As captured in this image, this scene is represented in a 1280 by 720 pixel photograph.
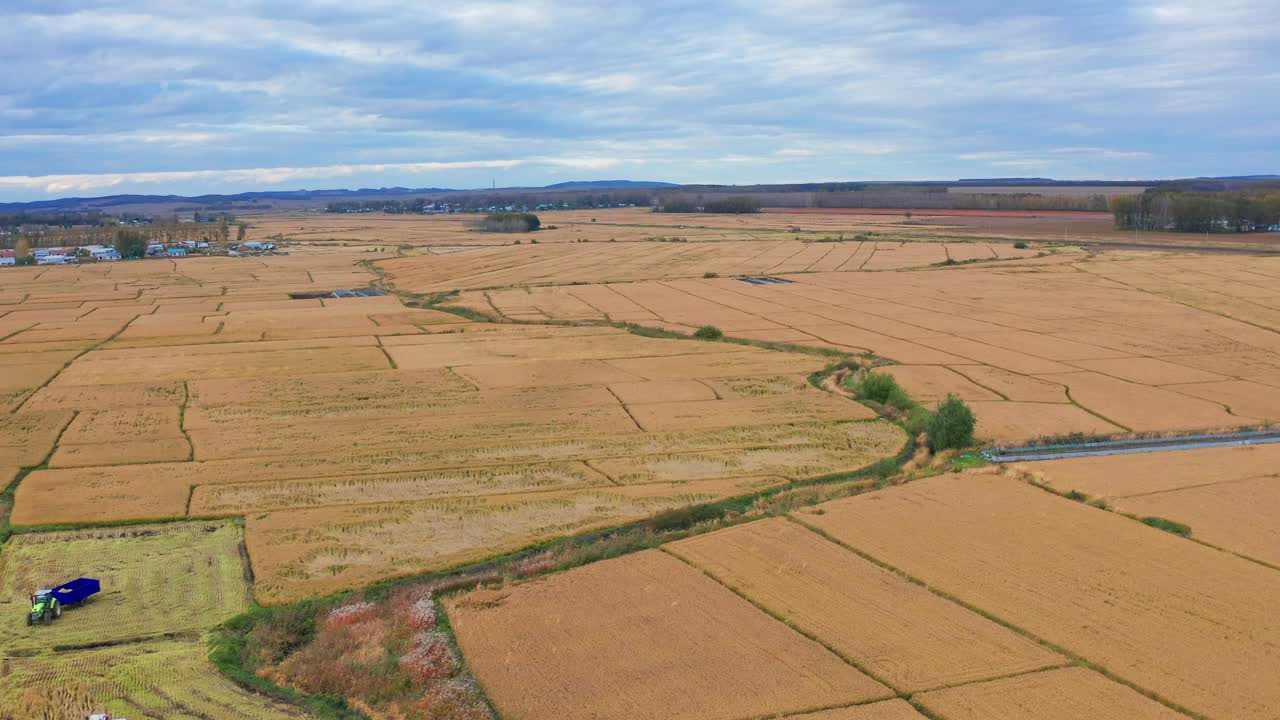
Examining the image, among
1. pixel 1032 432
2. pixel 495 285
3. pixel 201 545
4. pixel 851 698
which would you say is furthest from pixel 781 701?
pixel 495 285

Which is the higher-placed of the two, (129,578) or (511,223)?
(511,223)

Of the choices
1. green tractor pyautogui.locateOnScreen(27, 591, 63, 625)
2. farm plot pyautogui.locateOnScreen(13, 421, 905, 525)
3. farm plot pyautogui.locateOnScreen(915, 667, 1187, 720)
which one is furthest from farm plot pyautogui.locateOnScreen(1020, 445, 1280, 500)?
green tractor pyautogui.locateOnScreen(27, 591, 63, 625)

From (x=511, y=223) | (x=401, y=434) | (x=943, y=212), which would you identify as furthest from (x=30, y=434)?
(x=943, y=212)

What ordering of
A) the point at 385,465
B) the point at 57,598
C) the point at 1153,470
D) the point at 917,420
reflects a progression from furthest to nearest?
the point at 917,420, the point at 385,465, the point at 1153,470, the point at 57,598

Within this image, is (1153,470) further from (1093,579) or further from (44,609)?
(44,609)

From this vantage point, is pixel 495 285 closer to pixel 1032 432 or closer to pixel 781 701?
pixel 1032 432
